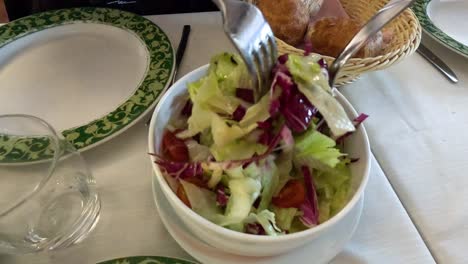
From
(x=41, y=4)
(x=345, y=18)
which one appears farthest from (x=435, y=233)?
(x=41, y=4)

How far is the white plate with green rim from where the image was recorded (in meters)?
0.67

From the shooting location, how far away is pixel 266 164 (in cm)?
51

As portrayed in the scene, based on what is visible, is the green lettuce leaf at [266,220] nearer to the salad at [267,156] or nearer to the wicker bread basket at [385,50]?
the salad at [267,156]

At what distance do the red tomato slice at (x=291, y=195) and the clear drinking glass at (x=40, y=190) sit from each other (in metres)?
0.23

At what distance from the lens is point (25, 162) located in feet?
2.00

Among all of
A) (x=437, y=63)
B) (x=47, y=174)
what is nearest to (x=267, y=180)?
(x=47, y=174)

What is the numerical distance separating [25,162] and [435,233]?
1.71 ft

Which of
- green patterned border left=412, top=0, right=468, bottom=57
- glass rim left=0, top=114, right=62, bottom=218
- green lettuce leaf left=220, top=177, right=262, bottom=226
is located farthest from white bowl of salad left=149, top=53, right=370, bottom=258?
green patterned border left=412, top=0, right=468, bottom=57

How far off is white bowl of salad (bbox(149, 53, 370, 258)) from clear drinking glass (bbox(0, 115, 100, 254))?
0.40ft

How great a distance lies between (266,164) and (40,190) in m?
0.25

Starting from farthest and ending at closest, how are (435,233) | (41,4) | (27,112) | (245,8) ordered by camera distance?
(41,4) < (27,112) < (435,233) < (245,8)

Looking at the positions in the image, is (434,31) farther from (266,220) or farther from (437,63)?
(266,220)

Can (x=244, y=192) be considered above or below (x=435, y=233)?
above

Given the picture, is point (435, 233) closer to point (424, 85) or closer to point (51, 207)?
point (424, 85)
